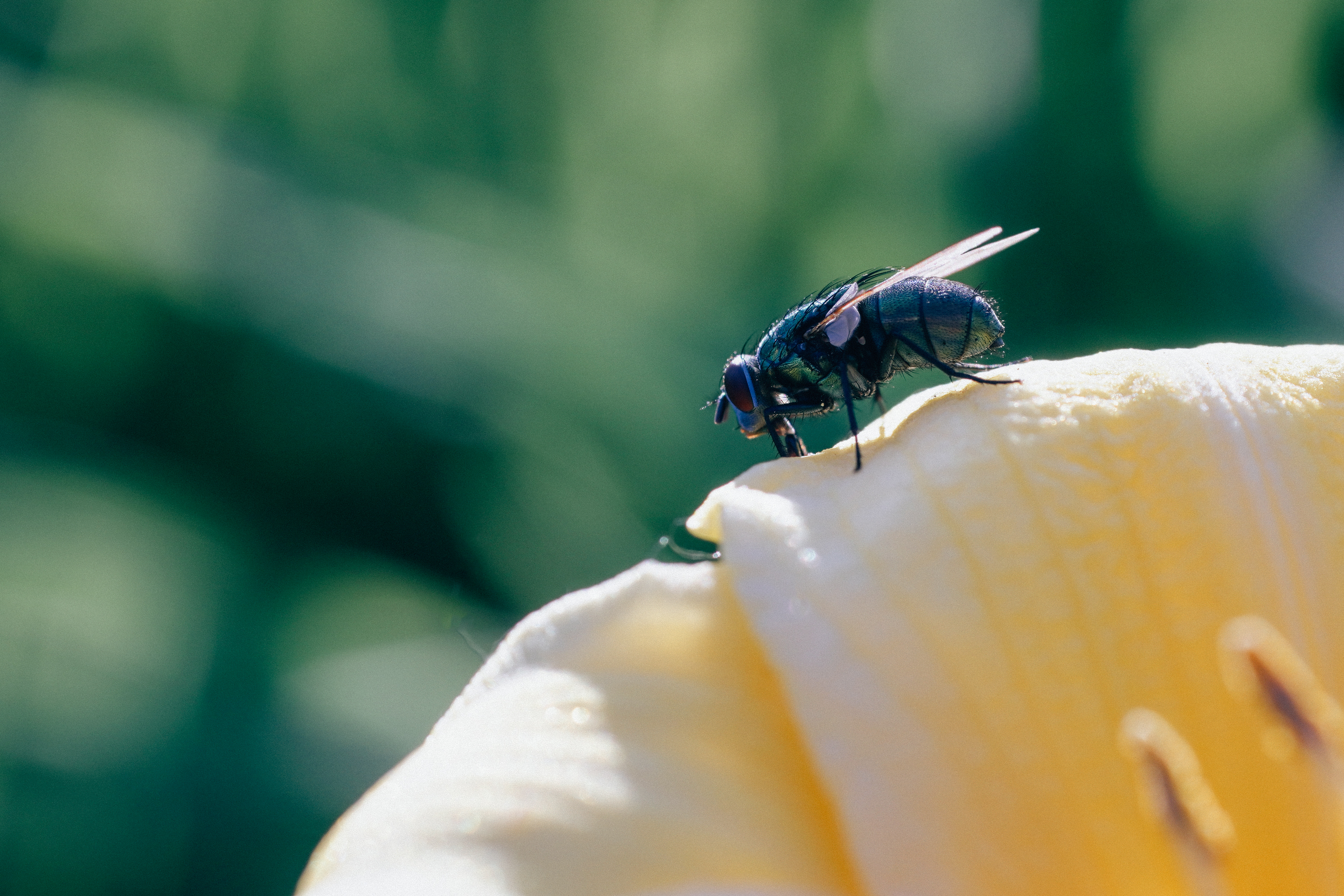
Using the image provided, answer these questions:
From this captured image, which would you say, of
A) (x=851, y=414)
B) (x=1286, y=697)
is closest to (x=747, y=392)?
(x=851, y=414)

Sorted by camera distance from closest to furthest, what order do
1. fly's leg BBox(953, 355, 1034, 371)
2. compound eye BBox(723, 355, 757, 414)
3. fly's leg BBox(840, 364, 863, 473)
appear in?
fly's leg BBox(840, 364, 863, 473)
fly's leg BBox(953, 355, 1034, 371)
compound eye BBox(723, 355, 757, 414)

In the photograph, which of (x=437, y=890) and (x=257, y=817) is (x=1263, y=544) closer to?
(x=437, y=890)

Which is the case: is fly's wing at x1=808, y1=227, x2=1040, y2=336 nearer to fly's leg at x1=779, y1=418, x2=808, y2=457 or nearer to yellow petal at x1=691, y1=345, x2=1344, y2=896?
fly's leg at x1=779, y1=418, x2=808, y2=457

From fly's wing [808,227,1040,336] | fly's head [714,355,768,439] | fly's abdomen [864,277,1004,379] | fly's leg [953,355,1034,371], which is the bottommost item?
fly's head [714,355,768,439]

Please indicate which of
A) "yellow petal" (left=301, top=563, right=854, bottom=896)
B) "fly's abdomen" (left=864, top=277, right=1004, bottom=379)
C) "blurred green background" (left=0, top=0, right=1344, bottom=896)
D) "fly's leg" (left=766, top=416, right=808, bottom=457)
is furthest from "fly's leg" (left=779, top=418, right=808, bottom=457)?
"yellow petal" (left=301, top=563, right=854, bottom=896)

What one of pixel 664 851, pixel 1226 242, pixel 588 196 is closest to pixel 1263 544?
pixel 664 851

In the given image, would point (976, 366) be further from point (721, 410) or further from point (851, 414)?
point (721, 410)

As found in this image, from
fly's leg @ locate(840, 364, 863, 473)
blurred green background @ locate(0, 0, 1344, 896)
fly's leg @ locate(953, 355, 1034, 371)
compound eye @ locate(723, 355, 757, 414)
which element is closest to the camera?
fly's leg @ locate(840, 364, 863, 473)
